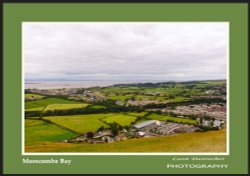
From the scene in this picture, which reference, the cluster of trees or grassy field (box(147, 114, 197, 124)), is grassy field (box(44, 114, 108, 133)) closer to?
the cluster of trees

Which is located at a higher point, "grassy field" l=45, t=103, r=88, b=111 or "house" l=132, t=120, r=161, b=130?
"grassy field" l=45, t=103, r=88, b=111

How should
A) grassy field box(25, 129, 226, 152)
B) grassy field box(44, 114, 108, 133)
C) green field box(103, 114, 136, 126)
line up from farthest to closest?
green field box(103, 114, 136, 126), grassy field box(44, 114, 108, 133), grassy field box(25, 129, 226, 152)

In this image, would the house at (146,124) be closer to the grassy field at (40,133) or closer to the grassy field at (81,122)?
the grassy field at (81,122)

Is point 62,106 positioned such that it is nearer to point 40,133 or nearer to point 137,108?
point 40,133

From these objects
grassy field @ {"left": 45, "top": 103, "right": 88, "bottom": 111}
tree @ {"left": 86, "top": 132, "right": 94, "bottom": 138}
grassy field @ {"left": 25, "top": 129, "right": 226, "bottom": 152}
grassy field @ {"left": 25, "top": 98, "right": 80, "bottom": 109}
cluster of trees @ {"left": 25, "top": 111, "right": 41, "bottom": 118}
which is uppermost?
grassy field @ {"left": 25, "top": 98, "right": 80, "bottom": 109}

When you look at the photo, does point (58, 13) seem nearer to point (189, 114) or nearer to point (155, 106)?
point (155, 106)

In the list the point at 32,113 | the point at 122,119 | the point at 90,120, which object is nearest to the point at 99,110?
the point at 90,120

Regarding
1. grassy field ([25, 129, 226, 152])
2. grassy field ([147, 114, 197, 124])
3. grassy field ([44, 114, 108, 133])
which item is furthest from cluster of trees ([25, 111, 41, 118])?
grassy field ([147, 114, 197, 124])

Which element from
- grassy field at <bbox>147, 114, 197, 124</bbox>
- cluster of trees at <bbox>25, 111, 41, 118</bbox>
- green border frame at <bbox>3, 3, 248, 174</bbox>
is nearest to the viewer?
green border frame at <bbox>3, 3, 248, 174</bbox>
